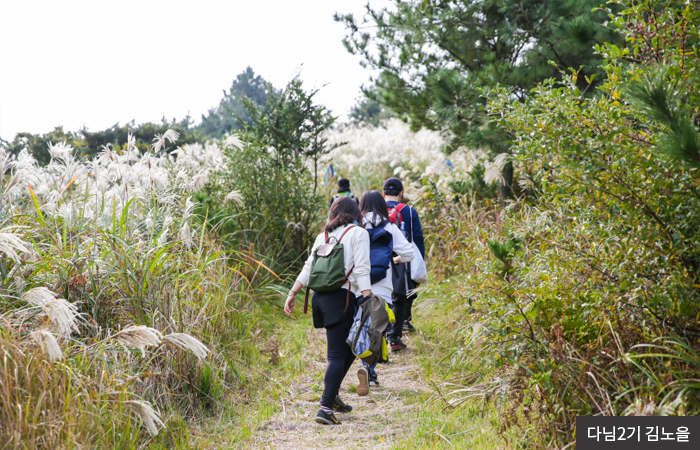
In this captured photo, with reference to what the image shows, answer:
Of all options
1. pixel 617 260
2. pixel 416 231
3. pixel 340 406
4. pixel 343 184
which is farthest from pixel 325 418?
pixel 343 184

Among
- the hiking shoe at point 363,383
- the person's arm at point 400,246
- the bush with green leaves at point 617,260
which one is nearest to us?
the bush with green leaves at point 617,260

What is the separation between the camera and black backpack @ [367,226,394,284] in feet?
16.4

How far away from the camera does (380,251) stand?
5.09m

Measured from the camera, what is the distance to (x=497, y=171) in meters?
8.05

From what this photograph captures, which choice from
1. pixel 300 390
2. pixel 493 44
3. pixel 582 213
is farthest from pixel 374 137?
pixel 582 213

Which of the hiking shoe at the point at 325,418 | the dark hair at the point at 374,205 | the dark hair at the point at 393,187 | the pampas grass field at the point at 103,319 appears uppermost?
the dark hair at the point at 393,187

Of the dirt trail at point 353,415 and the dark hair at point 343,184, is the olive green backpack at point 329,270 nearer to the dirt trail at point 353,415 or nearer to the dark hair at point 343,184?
the dirt trail at point 353,415

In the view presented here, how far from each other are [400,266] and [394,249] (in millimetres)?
785

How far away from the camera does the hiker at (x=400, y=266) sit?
232 inches

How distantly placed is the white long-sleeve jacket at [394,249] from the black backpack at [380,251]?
4cm

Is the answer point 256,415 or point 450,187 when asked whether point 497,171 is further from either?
point 256,415

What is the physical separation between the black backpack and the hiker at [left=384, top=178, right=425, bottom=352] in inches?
30.4

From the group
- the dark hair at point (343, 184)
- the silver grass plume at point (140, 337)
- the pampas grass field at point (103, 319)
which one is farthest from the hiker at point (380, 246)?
the silver grass plume at point (140, 337)

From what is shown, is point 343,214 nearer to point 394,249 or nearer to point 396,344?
point 394,249
